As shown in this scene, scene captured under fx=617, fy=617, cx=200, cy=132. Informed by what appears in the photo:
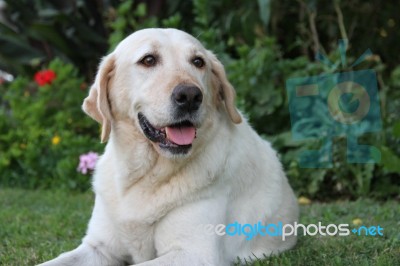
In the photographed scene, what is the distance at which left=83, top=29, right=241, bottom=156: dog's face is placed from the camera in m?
2.88

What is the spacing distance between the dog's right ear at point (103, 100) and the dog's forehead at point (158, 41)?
127 millimetres

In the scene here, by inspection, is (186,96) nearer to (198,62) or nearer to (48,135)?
(198,62)

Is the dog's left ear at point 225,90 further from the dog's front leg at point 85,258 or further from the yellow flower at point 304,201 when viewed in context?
the yellow flower at point 304,201

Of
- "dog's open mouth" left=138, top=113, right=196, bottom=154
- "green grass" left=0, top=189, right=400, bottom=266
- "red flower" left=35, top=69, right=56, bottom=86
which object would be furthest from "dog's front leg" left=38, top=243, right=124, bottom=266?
"red flower" left=35, top=69, right=56, bottom=86

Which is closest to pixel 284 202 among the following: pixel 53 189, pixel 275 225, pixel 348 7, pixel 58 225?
pixel 275 225

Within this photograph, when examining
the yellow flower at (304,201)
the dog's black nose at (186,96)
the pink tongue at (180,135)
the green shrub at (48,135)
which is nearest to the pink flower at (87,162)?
the green shrub at (48,135)

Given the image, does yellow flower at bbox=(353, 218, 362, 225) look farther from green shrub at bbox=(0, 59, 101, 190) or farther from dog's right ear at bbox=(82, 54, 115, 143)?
green shrub at bbox=(0, 59, 101, 190)

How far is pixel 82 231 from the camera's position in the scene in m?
4.19

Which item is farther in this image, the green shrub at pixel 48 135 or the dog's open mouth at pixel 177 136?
the green shrub at pixel 48 135

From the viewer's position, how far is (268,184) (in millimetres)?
3385

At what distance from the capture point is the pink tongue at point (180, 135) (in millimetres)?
2949

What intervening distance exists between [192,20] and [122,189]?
5364mm

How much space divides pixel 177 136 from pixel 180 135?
0.05 ft

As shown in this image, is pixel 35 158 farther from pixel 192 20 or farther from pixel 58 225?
pixel 192 20
